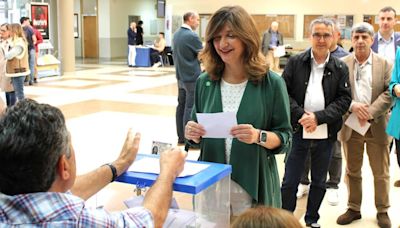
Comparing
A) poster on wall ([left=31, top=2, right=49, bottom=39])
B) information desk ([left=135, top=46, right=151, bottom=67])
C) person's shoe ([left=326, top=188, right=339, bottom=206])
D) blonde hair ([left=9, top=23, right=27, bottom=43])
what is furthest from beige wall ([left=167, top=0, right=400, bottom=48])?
person's shoe ([left=326, top=188, right=339, bottom=206])

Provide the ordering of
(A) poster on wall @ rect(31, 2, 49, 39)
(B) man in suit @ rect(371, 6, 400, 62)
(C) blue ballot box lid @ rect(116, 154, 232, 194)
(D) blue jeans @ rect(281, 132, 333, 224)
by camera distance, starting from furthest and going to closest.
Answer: (A) poster on wall @ rect(31, 2, 49, 39) < (B) man in suit @ rect(371, 6, 400, 62) < (D) blue jeans @ rect(281, 132, 333, 224) < (C) blue ballot box lid @ rect(116, 154, 232, 194)

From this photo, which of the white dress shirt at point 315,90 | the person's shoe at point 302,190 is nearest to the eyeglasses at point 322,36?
the white dress shirt at point 315,90

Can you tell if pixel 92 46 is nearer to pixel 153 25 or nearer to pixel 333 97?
pixel 153 25

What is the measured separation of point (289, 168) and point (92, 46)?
20.9 meters

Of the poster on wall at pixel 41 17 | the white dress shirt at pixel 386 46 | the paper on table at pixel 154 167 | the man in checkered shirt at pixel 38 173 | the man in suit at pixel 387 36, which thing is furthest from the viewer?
the poster on wall at pixel 41 17

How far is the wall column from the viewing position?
Result: 14.8 metres

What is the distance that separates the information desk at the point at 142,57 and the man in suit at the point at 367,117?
14987mm

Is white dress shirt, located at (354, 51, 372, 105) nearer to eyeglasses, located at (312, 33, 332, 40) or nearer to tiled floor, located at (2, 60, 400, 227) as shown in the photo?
eyeglasses, located at (312, 33, 332, 40)

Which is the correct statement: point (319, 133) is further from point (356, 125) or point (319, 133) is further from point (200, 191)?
point (200, 191)

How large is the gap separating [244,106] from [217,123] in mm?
176

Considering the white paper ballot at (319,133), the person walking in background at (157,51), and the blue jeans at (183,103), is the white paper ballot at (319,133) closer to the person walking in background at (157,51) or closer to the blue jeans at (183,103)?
the blue jeans at (183,103)

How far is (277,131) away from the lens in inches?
92.4

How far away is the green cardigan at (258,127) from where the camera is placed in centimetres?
231

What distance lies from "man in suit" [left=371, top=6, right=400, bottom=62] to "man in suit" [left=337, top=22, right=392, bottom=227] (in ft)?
5.83
